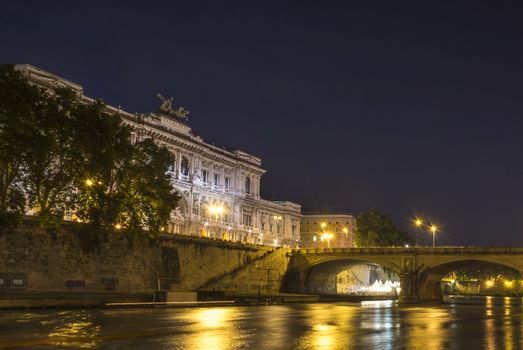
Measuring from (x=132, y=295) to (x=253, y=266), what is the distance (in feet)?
121

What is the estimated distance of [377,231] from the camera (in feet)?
465

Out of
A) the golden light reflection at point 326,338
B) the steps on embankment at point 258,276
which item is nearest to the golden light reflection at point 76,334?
the golden light reflection at point 326,338

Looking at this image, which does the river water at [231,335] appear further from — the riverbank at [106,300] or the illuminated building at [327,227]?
the illuminated building at [327,227]

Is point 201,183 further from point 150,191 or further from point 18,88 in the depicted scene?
point 18,88

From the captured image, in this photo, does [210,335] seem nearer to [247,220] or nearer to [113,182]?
[113,182]

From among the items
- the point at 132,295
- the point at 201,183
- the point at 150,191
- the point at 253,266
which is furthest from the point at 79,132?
the point at 201,183

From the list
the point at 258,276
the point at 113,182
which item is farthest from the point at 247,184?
the point at 113,182

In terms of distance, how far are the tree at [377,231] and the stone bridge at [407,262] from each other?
1615 inches

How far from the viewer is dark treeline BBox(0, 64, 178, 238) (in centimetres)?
5244

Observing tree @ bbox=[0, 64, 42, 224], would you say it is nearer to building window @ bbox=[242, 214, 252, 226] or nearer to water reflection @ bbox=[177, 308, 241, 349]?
water reflection @ bbox=[177, 308, 241, 349]

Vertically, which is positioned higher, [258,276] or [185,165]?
[185,165]

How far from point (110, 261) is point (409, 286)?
44.0 metres

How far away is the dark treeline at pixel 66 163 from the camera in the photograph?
52.4 meters

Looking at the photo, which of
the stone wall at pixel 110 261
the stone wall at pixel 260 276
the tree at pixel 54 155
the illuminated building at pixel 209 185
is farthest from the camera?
the illuminated building at pixel 209 185
